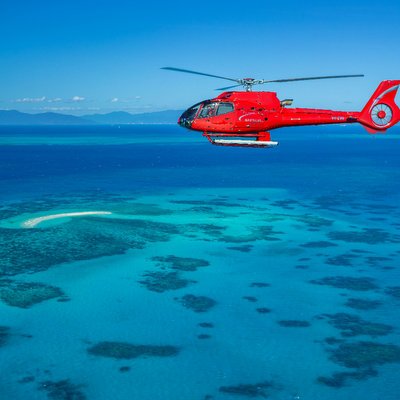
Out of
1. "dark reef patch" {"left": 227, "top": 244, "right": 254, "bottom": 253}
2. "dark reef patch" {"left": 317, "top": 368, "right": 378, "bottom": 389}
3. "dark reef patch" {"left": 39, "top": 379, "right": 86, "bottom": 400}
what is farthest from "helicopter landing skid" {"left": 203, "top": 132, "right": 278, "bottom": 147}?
"dark reef patch" {"left": 39, "top": 379, "right": 86, "bottom": 400}

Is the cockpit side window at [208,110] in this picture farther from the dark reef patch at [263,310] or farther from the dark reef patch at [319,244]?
the dark reef patch at [263,310]

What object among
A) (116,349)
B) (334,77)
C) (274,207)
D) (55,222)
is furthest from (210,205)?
(116,349)

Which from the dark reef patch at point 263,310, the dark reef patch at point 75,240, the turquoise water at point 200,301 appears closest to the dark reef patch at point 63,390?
the turquoise water at point 200,301

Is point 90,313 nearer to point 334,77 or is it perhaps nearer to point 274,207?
point 334,77

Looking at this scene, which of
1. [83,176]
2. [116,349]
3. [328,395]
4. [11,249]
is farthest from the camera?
[83,176]

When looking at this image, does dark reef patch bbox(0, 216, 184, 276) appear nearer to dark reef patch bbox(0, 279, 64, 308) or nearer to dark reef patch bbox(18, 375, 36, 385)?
dark reef patch bbox(0, 279, 64, 308)

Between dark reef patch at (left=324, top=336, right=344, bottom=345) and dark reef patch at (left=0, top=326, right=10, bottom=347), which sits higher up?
dark reef patch at (left=0, top=326, right=10, bottom=347)
